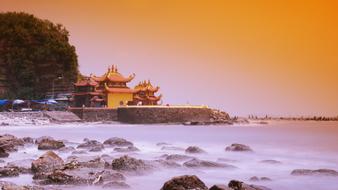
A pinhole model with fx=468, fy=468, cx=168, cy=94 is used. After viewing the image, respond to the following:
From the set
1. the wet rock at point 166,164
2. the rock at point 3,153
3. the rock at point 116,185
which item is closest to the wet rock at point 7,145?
the rock at point 3,153

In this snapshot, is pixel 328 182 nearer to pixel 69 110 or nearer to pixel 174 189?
pixel 174 189

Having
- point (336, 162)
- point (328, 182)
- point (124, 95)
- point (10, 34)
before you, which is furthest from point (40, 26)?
point (328, 182)

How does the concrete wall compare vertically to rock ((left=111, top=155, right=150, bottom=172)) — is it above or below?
above

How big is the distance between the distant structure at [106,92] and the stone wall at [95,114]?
1394 mm

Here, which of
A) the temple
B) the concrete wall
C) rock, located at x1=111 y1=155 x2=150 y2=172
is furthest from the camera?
the temple

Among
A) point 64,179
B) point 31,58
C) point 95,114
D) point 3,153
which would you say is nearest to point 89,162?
point 64,179

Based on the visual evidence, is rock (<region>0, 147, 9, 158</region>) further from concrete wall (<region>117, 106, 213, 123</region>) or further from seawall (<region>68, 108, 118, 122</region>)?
concrete wall (<region>117, 106, 213, 123</region>)

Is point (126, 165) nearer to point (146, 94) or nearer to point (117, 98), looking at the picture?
point (117, 98)

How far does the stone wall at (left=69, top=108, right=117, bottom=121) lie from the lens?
2988 cm

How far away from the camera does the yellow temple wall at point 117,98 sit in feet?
107

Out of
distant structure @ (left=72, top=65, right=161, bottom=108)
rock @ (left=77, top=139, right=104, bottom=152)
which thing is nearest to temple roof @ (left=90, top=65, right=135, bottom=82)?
distant structure @ (left=72, top=65, right=161, bottom=108)

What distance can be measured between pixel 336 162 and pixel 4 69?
26.0m

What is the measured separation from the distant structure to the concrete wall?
1847 mm

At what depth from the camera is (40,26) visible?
1385 inches
